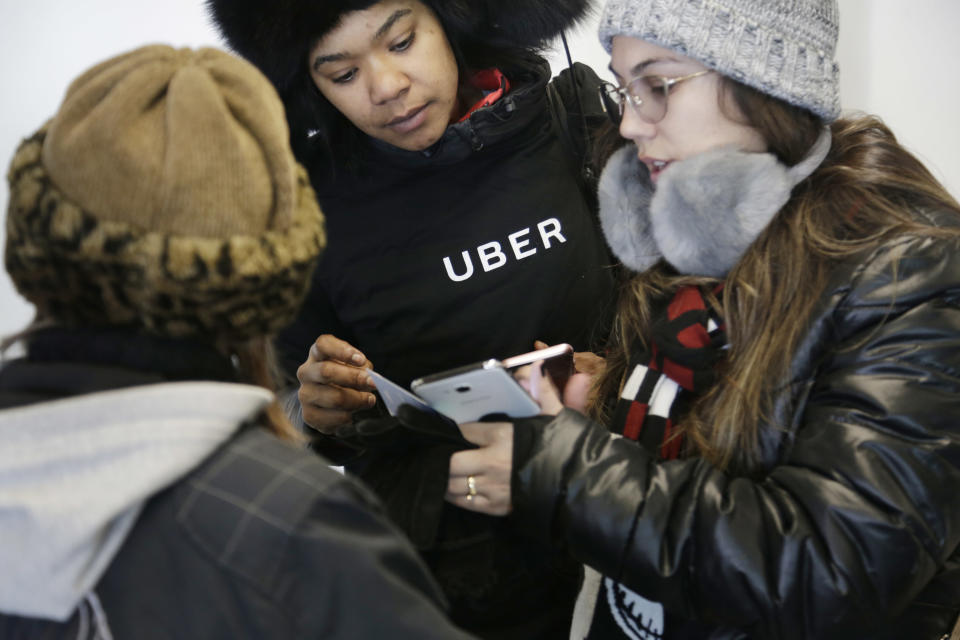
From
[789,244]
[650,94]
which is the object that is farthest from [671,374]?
[650,94]

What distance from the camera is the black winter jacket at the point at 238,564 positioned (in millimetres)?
674

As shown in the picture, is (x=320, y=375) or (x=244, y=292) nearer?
(x=244, y=292)

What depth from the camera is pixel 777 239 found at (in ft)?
3.64

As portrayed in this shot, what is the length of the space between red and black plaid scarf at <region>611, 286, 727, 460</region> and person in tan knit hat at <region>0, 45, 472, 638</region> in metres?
0.51

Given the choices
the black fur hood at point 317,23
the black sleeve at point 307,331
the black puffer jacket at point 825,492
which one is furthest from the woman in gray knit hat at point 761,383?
the black sleeve at point 307,331

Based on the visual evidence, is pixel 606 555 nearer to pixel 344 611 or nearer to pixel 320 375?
pixel 344 611

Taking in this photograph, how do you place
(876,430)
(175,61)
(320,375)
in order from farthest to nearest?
(320,375) < (876,430) < (175,61)

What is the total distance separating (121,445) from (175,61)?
14.5 inches

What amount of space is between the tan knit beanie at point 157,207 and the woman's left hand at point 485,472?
17.3 inches

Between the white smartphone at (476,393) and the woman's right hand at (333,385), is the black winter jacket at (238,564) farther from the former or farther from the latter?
the woman's right hand at (333,385)

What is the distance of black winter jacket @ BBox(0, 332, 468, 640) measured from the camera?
2.21 feet

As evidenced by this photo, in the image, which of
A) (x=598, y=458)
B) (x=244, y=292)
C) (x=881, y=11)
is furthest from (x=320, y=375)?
(x=881, y=11)

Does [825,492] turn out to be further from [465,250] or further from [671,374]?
[465,250]

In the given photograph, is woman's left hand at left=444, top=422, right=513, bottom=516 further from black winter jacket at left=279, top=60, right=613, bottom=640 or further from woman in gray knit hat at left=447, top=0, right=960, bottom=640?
black winter jacket at left=279, top=60, right=613, bottom=640
